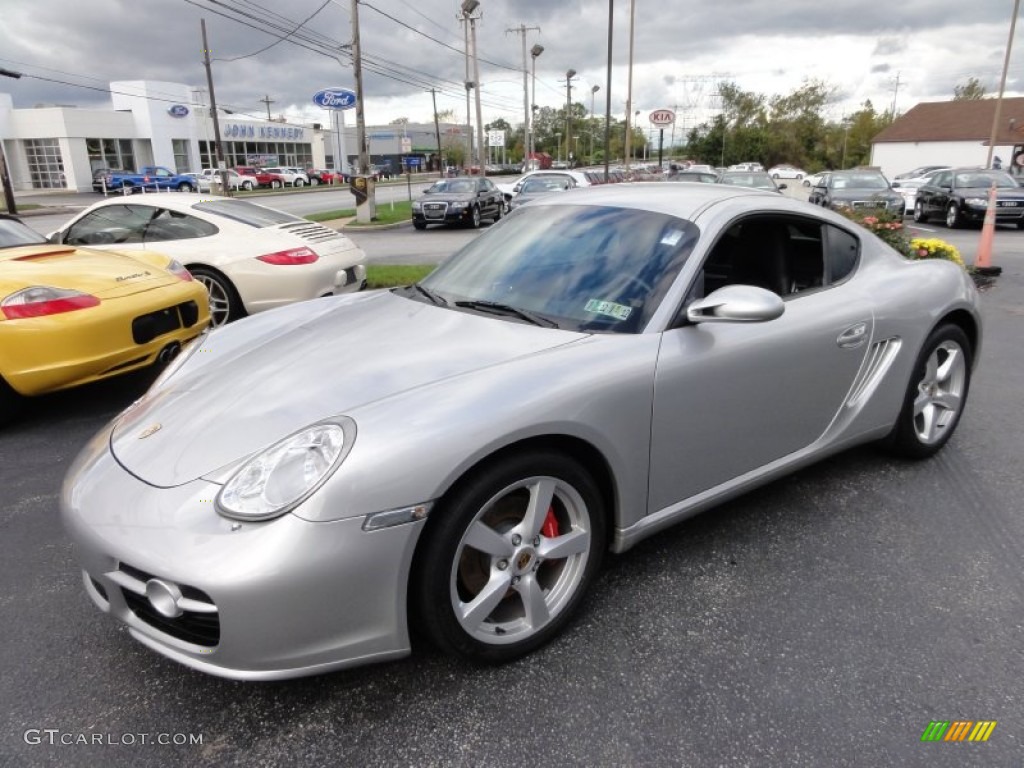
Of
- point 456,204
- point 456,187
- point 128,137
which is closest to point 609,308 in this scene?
point 456,204

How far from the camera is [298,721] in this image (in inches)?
80.7

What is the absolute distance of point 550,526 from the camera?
2.33 m

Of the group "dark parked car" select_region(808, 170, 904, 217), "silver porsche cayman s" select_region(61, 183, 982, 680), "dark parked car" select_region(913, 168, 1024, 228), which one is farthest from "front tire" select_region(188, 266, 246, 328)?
"dark parked car" select_region(913, 168, 1024, 228)

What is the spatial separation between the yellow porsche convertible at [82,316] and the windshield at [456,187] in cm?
1467

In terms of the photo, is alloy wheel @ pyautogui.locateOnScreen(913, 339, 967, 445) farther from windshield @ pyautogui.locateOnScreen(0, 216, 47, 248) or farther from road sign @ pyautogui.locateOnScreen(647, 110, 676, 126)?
road sign @ pyautogui.locateOnScreen(647, 110, 676, 126)

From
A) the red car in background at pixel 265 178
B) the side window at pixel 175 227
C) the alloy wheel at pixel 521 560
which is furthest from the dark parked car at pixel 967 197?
the red car in background at pixel 265 178

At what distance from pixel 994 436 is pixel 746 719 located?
311 centimetres

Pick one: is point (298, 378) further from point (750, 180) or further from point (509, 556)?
point (750, 180)

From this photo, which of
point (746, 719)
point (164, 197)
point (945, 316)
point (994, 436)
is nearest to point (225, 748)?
point (746, 719)

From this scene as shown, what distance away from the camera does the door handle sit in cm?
304

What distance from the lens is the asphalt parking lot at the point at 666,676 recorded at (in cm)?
195

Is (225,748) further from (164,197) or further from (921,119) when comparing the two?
(921,119)

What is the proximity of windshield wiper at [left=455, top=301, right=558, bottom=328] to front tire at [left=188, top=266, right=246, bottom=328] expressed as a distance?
440cm

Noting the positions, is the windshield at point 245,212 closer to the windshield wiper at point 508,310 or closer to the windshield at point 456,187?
the windshield wiper at point 508,310
